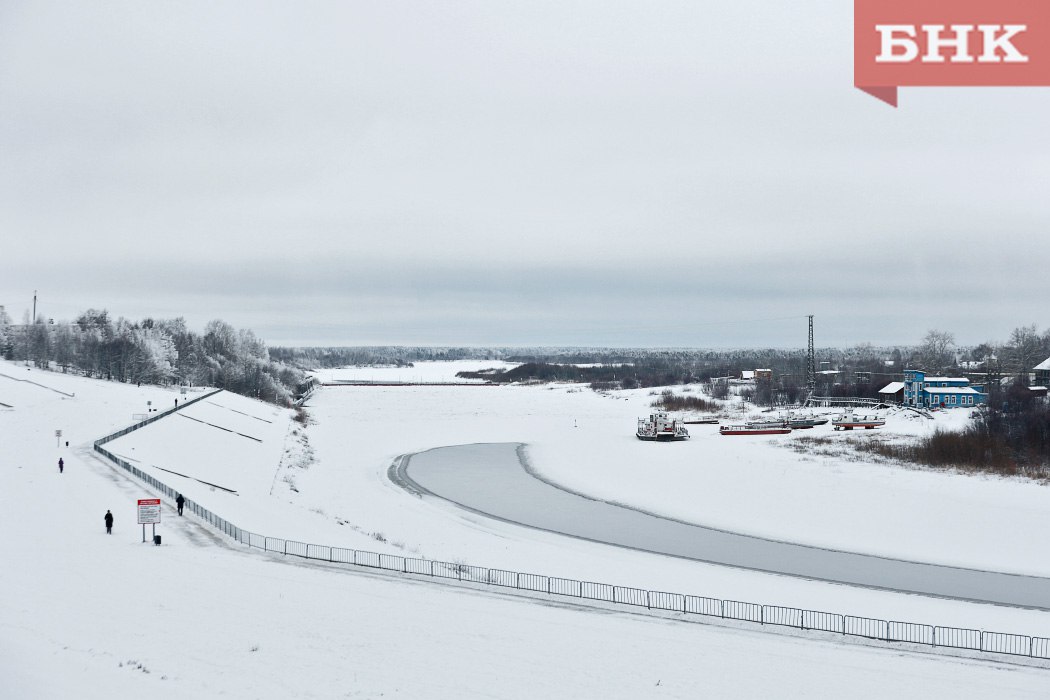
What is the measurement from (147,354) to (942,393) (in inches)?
4312

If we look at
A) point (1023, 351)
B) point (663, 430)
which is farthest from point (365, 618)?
point (1023, 351)

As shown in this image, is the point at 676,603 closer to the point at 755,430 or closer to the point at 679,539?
the point at 679,539

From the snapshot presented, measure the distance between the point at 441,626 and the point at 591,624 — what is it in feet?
12.6

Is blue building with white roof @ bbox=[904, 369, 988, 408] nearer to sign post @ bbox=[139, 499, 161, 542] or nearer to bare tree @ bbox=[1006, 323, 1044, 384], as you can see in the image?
bare tree @ bbox=[1006, 323, 1044, 384]

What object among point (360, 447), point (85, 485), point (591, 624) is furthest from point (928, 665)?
point (360, 447)

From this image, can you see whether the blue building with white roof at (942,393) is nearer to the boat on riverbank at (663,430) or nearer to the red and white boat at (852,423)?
the red and white boat at (852,423)

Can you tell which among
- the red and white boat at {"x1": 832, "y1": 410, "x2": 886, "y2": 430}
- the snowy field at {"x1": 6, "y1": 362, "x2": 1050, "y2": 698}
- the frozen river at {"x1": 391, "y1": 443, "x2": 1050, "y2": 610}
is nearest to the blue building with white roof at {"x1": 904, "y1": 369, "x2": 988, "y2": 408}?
the red and white boat at {"x1": 832, "y1": 410, "x2": 886, "y2": 430}

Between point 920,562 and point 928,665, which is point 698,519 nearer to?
point 920,562

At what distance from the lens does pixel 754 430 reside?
8056 centimetres

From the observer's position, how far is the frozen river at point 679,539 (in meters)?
28.5

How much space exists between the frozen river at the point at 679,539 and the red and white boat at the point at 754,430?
3178cm

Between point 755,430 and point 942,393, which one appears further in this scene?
point 942,393

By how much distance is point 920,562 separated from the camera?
32031 millimetres

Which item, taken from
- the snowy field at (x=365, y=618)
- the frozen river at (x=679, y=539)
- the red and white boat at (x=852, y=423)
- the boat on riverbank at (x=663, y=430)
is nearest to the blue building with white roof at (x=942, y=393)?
the red and white boat at (x=852, y=423)
